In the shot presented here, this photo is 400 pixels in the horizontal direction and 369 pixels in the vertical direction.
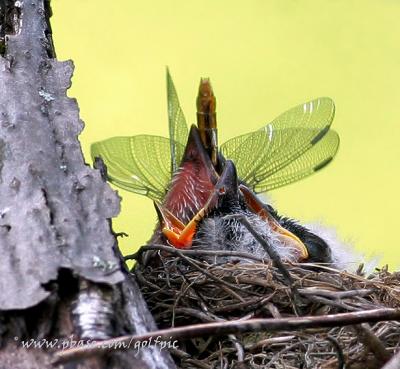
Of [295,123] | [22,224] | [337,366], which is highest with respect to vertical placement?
[295,123]

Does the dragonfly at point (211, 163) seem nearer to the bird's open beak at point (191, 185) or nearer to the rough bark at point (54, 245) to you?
the bird's open beak at point (191, 185)

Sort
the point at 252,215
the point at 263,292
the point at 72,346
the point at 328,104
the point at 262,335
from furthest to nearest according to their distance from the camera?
the point at 328,104 → the point at 252,215 → the point at 263,292 → the point at 262,335 → the point at 72,346

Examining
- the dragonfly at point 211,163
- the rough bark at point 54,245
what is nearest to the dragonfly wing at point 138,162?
the dragonfly at point 211,163

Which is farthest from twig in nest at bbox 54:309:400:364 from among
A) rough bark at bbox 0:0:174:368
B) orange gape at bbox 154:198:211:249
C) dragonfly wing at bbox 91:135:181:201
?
dragonfly wing at bbox 91:135:181:201

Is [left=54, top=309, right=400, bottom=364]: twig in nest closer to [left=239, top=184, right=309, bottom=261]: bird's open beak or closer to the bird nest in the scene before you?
the bird nest

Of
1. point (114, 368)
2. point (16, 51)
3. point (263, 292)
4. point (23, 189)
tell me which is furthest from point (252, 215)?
point (114, 368)

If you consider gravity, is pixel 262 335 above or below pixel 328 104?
below

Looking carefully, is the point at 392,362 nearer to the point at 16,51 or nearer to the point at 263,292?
the point at 263,292
